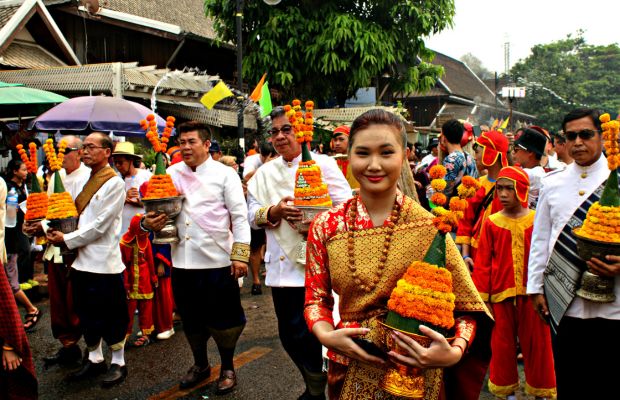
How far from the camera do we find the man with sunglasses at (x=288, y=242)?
3.96m

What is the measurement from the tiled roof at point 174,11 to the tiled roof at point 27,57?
A: 326cm

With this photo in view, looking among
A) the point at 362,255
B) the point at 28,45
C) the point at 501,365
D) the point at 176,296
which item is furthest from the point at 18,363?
the point at 28,45

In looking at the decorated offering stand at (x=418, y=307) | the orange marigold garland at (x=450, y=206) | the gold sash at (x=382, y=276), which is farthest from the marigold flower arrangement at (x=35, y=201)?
the decorated offering stand at (x=418, y=307)

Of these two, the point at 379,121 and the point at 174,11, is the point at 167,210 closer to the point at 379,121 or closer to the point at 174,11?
the point at 379,121

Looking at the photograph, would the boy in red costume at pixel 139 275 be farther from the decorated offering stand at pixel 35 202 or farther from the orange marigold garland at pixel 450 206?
the orange marigold garland at pixel 450 206

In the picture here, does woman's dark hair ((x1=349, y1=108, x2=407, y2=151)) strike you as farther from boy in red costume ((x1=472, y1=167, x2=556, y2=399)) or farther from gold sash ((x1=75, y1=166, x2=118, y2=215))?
gold sash ((x1=75, y1=166, x2=118, y2=215))

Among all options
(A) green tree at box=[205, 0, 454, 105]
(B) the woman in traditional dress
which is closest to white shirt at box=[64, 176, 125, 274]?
(B) the woman in traditional dress

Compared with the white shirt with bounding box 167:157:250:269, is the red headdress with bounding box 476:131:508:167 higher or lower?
higher

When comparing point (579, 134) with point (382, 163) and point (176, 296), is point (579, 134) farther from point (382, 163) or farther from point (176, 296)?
point (176, 296)

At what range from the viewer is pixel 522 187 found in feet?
13.3

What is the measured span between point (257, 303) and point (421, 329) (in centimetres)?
550

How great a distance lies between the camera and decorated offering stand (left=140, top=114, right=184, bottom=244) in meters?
4.17

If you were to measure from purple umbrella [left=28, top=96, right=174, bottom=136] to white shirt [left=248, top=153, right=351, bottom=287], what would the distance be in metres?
4.43

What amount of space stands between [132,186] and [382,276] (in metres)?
4.70
